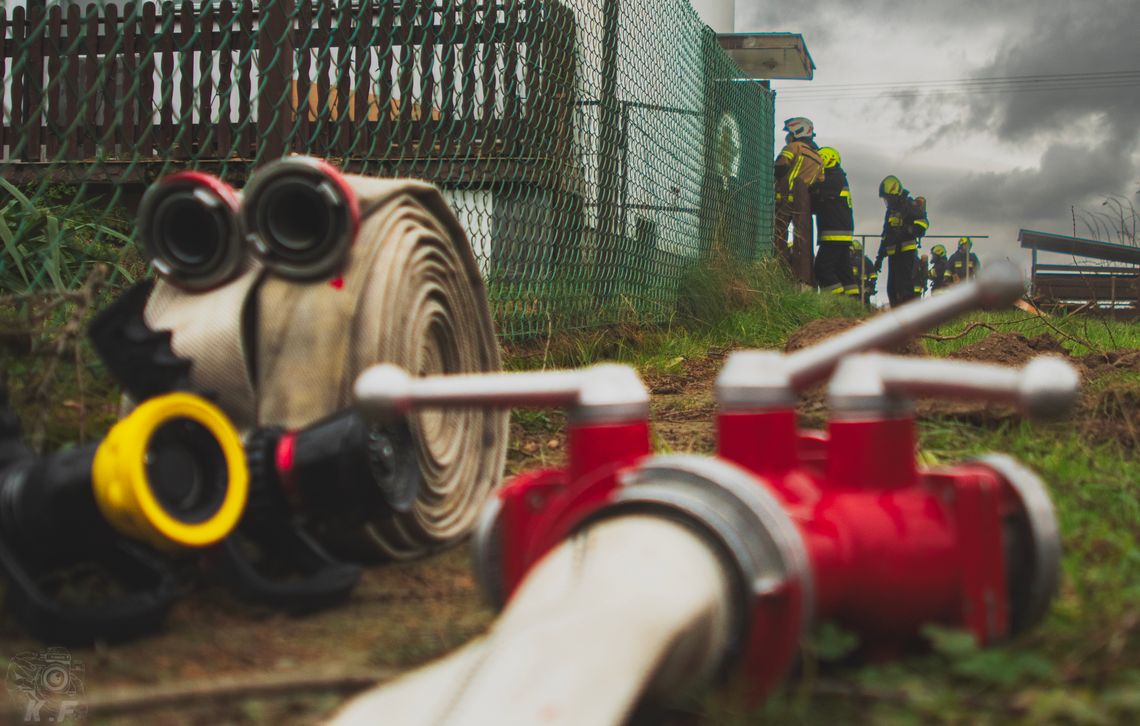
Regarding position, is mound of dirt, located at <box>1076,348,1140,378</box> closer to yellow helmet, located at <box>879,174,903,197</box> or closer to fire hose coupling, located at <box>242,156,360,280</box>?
fire hose coupling, located at <box>242,156,360,280</box>

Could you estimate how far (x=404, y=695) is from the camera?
103 centimetres

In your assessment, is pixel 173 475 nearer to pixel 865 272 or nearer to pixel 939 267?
pixel 865 272

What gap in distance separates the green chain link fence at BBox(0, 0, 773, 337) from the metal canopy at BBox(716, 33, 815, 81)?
15.5ft

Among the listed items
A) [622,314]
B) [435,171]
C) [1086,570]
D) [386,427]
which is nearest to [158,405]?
[386,427]

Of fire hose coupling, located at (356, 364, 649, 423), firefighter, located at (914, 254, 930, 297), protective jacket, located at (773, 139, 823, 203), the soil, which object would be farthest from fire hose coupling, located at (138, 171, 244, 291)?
firefighter, located at (914, 254, 930, 297)

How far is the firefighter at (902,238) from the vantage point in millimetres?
13688

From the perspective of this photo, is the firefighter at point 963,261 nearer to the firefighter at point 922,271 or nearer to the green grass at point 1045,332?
the firefighter at point 922,271

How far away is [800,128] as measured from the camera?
11.9m

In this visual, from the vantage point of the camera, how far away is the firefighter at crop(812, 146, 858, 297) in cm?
1148

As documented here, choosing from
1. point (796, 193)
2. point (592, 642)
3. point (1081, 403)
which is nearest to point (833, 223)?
point (796, 193)

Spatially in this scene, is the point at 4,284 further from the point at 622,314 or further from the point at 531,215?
the point at 622,314

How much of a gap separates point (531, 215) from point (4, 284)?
2.43 m

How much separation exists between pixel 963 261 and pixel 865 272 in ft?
6.86

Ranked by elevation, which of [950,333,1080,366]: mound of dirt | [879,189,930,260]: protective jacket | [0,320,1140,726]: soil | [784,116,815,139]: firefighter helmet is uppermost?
[784,116,815,139]: firefighter helmet
